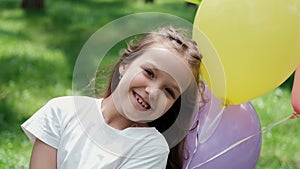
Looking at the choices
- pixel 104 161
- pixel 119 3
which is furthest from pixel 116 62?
pixel 119 3

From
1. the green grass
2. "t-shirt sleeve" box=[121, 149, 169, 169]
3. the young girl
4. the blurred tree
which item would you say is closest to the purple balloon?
the young girl

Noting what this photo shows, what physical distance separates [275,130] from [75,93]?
2.06m

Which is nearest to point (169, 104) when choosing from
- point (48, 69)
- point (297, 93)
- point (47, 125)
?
point (47, 125)

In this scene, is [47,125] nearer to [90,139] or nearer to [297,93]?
[90,139]

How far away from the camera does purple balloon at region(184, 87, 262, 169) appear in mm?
2109

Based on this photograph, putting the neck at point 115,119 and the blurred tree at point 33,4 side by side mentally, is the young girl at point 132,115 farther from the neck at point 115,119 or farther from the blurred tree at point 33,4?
the blurred tree at point 33,4

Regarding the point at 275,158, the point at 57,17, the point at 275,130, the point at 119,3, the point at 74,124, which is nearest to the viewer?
the point at 74,124

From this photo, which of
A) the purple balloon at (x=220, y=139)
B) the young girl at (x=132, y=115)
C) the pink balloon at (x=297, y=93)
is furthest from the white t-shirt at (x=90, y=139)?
the pink balloon at (x=297, y=93)

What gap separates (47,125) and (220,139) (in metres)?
0.55

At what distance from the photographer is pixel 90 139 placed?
6.15 feet

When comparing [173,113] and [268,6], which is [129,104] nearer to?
[173,113]

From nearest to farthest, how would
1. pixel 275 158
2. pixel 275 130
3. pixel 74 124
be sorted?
pixel 74 124 → pixel 275 158 → pixel 275 130

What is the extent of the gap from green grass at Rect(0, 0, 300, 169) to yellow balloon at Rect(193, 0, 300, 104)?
0.32 metres

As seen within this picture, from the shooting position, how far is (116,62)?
1.96 meters
